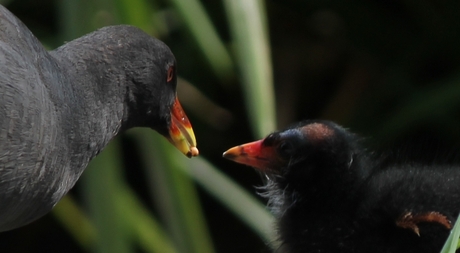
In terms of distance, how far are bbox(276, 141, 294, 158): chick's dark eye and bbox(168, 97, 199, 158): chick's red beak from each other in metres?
0.20

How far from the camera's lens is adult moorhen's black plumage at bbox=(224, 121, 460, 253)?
6.87 feet

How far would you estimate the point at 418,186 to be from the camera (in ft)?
7.05

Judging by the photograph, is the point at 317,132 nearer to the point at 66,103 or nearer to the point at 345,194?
the point at 345,194

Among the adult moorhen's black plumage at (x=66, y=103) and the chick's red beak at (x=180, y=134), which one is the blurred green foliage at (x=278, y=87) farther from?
the adult moorhen's black plumage at (x=66, y=103)

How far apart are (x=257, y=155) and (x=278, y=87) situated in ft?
4.03

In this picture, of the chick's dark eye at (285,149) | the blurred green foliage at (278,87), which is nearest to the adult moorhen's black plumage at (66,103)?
the chick's dark eye at (285,149)

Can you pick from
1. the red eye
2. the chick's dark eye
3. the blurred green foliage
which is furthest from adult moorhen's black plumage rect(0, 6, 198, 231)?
the blurred green foliage

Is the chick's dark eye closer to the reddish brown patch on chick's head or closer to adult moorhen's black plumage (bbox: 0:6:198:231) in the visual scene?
the reddish brown patch on chick's head

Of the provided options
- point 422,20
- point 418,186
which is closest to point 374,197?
point 418,186

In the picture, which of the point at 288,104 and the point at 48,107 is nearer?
the point at 48,107

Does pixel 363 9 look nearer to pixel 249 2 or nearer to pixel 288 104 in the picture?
pixel 288 104

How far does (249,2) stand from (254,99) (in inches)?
11.5

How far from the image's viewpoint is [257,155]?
2330 millimetres

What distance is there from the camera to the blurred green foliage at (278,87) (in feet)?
9.93
